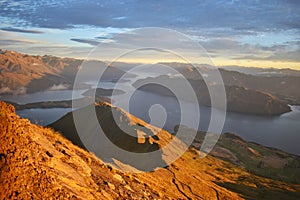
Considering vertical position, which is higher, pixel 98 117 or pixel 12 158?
pixel 12 158

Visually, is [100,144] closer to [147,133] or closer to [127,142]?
[127,142]

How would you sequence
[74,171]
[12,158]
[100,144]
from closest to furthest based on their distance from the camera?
[12,158]
[74,171]
[100,144]

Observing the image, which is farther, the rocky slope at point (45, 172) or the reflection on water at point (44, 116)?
the reflection on water at point (44, 116)

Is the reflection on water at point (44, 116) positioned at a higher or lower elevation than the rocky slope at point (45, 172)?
lower

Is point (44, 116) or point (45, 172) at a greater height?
point (45, 172)

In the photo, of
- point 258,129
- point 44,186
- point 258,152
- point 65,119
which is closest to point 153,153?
point 65,119

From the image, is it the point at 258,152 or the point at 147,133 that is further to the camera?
the point at 258,152

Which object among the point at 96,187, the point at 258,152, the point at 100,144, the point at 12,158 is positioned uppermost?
the point at 12,158

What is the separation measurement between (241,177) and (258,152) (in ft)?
145

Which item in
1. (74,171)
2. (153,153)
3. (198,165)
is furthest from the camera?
(198,165)

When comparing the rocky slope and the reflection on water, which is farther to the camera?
the reflection on water

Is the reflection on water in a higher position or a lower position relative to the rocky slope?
lower

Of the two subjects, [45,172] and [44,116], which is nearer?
[45,172]

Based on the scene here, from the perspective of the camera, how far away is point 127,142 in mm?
38281
